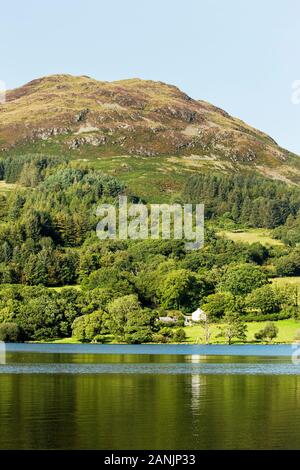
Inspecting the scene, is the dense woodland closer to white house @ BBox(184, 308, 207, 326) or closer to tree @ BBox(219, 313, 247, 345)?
tree @ BBox(219, 313, 247, 345)

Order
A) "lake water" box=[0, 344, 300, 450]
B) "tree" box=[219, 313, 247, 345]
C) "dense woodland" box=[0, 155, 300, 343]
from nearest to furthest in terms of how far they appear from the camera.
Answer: "lake water" box=[0, 344, 300, 450] < "tree" box=[219, 313, 247, 345] < "dense woodland" box=[0, 155, 300, 343]

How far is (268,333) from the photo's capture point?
120 meters

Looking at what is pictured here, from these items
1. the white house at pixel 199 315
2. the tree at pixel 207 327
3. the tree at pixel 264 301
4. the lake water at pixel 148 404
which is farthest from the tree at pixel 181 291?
the lake water at pixel 148 404

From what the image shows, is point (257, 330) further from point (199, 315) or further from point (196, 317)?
point (196, 317)

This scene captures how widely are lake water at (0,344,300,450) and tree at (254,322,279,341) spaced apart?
38.1m

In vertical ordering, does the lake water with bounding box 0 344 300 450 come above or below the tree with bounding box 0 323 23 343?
above

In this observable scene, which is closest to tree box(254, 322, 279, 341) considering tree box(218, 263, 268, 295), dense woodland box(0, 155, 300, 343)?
dense woodland box(0, 155, 300, 343)

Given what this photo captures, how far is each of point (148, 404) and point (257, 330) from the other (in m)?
82.3

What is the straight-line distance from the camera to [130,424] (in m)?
39.0

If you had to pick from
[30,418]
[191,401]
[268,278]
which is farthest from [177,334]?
[30,418]

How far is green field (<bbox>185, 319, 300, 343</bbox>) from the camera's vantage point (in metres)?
122

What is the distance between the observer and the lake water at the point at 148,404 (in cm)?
3534

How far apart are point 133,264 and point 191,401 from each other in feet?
408

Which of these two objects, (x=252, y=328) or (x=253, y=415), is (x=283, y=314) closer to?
(x=252, y=328)
